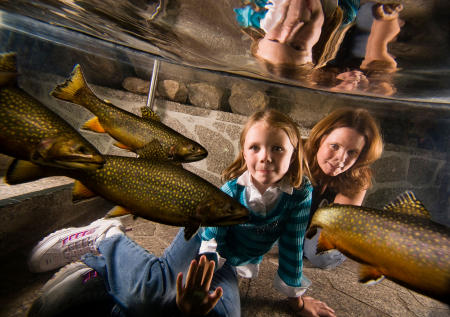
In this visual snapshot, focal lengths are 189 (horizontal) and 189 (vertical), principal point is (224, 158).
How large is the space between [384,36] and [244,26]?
3.50 ft

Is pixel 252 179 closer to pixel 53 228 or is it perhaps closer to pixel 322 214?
pixel 322 214

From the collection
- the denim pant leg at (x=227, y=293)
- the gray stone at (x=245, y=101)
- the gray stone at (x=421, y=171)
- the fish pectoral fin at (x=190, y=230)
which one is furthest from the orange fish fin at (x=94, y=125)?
the gray stone at (x=421, y=171)

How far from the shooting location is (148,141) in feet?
1.67

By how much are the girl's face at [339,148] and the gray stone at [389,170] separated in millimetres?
2421

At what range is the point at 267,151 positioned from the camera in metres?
0.74

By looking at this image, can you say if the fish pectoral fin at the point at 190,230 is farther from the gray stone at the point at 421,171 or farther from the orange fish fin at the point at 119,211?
the gray stone at the point at 421,171

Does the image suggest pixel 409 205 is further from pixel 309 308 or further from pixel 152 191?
pixel 309 308

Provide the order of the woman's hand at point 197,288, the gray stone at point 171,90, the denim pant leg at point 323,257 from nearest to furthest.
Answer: the woman's hand at point 197,288, the denim pant leg at point 323,257, the gray stone at point 171,90

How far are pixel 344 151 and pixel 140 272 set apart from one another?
1519mm

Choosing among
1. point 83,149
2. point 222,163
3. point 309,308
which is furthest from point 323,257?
point 222,163

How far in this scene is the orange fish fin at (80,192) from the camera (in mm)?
373

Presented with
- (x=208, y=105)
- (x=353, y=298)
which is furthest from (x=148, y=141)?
(x=208, y=105)

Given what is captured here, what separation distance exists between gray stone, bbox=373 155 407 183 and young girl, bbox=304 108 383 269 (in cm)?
228

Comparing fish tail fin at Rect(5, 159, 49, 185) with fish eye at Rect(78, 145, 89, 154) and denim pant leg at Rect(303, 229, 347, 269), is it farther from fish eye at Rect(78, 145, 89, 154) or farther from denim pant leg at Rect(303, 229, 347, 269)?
denim pant leg at Rect(303, 229, 347, 269)
